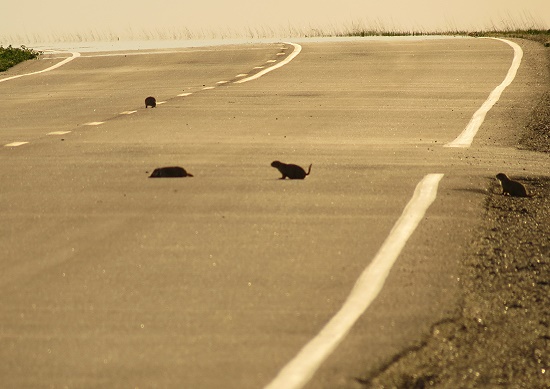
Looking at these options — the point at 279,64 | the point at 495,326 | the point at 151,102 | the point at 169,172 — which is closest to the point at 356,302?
the point at 495,326

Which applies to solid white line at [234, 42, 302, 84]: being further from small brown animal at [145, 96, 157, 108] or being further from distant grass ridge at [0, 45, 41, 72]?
distant grass ridge at [0, 45, 41, 72]

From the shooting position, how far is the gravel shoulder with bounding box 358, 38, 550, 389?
5.79 metres

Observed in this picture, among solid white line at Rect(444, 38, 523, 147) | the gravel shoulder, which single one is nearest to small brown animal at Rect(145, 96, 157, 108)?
solid white line at Rect(444, 38, 523, 147)

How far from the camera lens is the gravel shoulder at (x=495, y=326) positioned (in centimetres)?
579

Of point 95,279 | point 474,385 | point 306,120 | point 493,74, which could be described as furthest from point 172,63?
point 474,385

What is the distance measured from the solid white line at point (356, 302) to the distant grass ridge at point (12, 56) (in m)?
25.9

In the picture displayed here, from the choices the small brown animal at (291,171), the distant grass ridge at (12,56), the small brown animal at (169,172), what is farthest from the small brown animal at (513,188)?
the distant grass ridge at (12,56)

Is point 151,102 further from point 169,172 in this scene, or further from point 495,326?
point 495,326

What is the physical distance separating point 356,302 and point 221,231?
2.21m

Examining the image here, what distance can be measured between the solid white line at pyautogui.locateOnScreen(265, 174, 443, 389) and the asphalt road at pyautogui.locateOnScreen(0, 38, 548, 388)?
59 millimetres

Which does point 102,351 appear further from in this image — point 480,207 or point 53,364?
point 480,207

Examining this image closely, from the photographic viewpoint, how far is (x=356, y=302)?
22.9ft

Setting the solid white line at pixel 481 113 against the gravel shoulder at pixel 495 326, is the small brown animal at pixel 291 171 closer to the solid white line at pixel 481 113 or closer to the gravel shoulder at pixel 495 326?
the gravel shoulder at pixel 495 326

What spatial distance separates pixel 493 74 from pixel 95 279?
63.5ft
